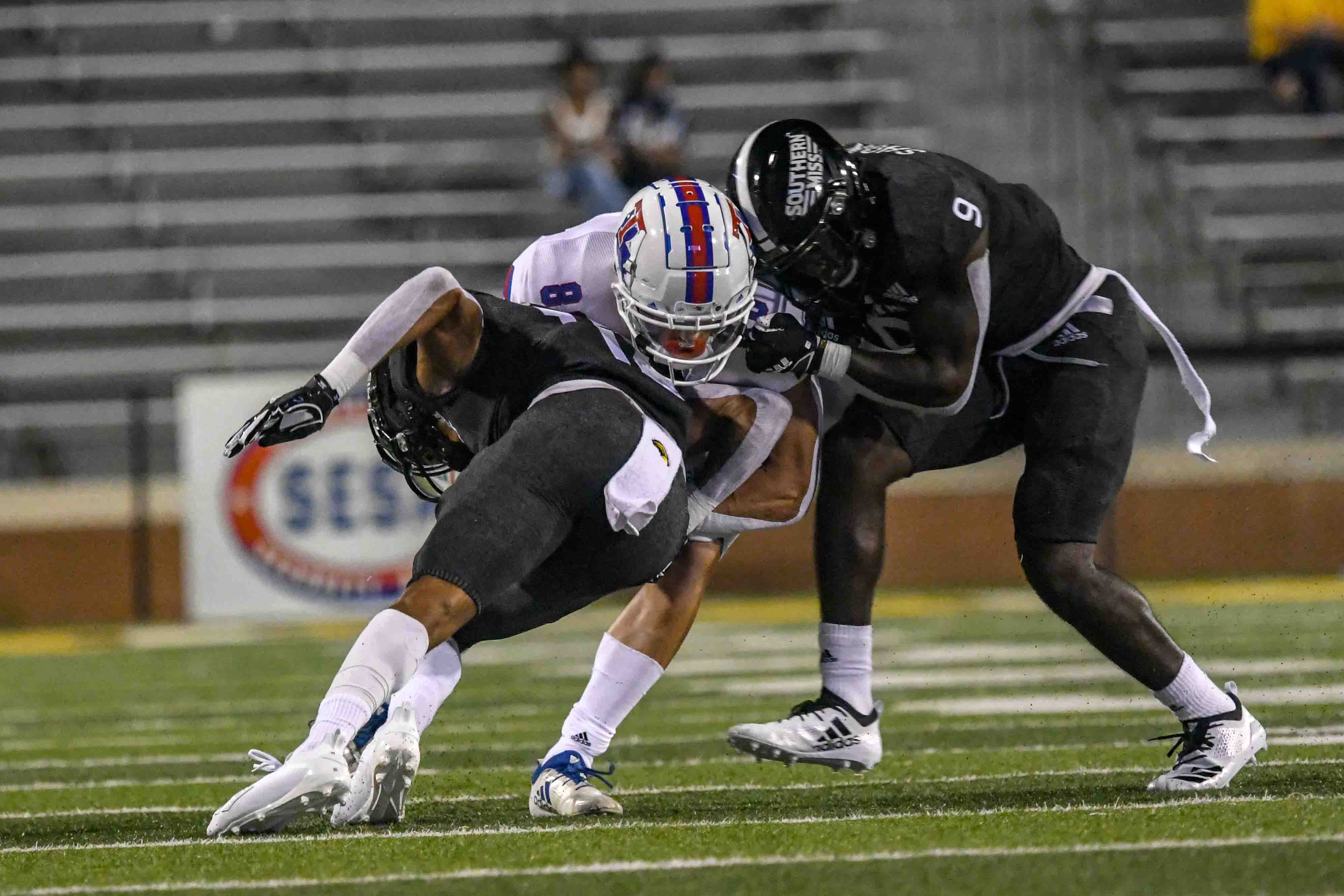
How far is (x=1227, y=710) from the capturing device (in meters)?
4.02

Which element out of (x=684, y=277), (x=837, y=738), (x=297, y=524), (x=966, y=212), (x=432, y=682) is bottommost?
(x=297, y=524)

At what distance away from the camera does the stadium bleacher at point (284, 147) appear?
11422 mm

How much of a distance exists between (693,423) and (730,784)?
85 cm

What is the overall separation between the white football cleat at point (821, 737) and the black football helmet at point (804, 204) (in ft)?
3.06

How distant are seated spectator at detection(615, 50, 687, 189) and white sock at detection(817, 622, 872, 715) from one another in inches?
270

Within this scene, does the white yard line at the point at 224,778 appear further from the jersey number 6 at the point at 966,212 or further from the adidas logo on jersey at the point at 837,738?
the jersey number 6 at the point at 966,212

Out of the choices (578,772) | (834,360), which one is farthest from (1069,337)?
(578,772)

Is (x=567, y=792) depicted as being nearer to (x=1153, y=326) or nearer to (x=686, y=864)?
(x=686, y=864)

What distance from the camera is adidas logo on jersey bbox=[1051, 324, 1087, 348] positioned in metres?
4.25

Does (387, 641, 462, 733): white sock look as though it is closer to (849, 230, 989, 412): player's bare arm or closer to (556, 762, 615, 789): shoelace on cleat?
(556, 762, 615, 789): shoelace on cleat

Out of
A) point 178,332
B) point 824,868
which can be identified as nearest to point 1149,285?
point 178,332

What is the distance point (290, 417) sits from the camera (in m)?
3.46

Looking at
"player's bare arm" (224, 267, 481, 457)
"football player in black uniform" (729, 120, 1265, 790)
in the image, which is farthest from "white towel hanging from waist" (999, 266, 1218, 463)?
"player's bare arm" (224, 267, 481, 457)

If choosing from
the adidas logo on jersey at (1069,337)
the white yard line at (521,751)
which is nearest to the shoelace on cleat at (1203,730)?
the white yard line at (521,751)
